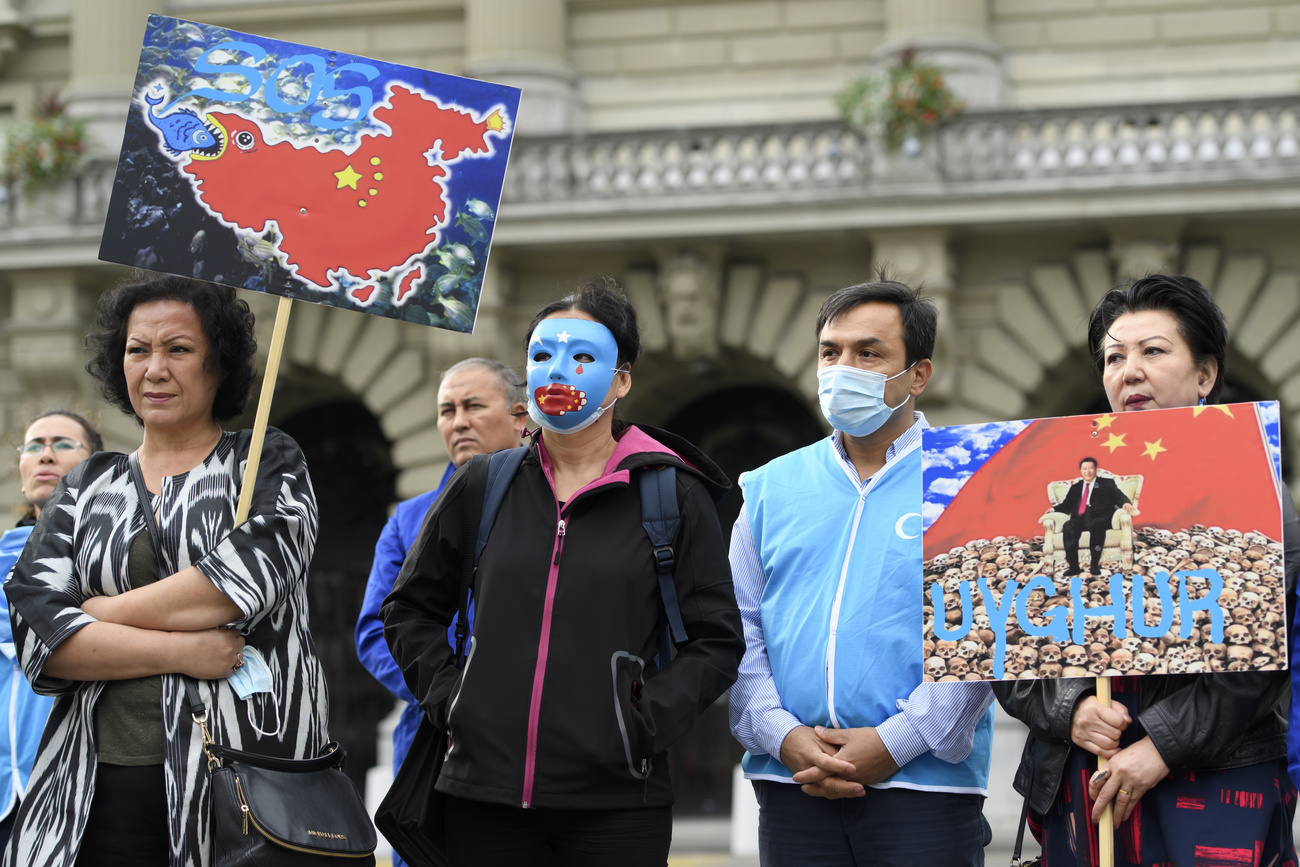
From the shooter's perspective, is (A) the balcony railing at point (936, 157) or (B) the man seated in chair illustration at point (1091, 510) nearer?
(B) the man seated in chair illustration at point (1091, 510)

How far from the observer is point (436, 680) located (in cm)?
331

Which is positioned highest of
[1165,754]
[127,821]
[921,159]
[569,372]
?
[921,159]

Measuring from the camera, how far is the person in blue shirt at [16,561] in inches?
163

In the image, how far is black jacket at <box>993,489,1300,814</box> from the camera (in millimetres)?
3166

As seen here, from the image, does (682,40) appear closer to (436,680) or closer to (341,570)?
(341,570)

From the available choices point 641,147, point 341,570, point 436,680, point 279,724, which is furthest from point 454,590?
point 341,570

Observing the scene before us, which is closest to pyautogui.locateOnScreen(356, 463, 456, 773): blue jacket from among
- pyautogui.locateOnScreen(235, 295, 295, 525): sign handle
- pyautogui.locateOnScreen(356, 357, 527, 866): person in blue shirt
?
pyautogui.locateOnScreen(356, 357, 527, 866): person in blue shirt

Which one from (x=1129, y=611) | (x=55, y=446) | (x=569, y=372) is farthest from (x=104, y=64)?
(x=1129, y=611)

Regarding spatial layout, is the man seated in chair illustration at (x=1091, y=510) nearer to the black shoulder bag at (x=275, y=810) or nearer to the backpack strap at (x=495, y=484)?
the backpack strap at (x=495, y=484)

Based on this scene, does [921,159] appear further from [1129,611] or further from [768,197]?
[1129,611]

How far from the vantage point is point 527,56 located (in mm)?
14000

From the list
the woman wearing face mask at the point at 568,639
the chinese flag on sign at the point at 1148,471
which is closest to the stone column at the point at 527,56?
the woman wearing face mask at the point at 568,639

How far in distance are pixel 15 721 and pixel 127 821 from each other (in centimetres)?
121

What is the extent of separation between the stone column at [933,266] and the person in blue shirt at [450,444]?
309 inches
